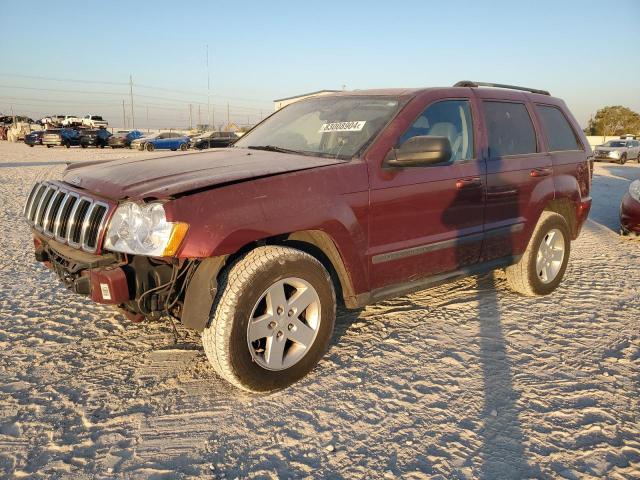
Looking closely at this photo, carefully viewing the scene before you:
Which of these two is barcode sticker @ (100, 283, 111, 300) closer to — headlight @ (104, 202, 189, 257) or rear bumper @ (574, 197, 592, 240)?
headlight @ (104, 202, 189, 257)

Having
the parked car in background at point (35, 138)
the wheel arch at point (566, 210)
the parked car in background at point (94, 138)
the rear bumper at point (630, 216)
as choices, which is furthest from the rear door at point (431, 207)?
the parked car in background at point (35, 138)

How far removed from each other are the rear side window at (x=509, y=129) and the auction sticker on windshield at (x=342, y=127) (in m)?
1.21

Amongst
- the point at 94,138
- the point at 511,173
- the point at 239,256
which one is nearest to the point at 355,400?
the point at 239,256

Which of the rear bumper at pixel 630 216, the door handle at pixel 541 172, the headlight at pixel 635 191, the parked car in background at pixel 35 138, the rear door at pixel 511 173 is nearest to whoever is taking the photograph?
the rear door at pixel 511 173

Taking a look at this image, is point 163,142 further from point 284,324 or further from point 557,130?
point 284,324

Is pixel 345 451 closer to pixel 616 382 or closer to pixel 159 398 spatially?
pixel 159 398

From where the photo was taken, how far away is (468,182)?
12.3 ft

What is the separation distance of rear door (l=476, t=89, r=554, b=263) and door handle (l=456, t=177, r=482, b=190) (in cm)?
15

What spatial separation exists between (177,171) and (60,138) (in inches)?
1382

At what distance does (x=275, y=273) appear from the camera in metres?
2.76

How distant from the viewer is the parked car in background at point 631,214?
6.89m

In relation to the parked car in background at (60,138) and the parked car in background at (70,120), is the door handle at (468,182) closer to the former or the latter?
the parked car in background at (60,138)

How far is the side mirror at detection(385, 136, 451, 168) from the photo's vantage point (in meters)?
3.14

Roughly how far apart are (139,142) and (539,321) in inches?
1276
